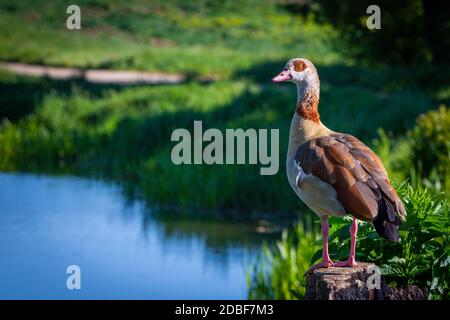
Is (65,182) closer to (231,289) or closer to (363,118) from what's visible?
(363,118)

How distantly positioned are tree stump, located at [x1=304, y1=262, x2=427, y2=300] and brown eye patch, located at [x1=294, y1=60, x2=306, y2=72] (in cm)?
109

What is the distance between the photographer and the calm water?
12.6m

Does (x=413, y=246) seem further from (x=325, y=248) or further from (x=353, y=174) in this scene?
(x=353, y=174)

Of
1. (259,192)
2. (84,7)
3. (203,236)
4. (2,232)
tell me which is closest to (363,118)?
(259,192)

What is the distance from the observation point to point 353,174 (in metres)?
5.19

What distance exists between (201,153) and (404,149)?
346 centimetres

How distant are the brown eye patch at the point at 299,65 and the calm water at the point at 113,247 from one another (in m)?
7.12

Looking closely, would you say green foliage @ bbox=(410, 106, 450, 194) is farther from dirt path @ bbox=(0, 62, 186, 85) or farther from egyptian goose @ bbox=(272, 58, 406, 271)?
dirt path @ bbox=(0, 62, 186, 85)

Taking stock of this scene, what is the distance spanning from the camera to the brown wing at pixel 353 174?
505 centimetres

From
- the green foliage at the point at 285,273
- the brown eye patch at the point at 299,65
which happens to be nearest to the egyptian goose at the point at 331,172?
the brown eye patch at the point at 299,65

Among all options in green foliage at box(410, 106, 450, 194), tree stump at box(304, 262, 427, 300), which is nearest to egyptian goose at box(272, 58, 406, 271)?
tree stump at box(304, 262, 427, 300)

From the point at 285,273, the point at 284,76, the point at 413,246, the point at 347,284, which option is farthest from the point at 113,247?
the point at 284,76

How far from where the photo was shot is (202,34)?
55.1 meters

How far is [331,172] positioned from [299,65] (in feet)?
1.85
